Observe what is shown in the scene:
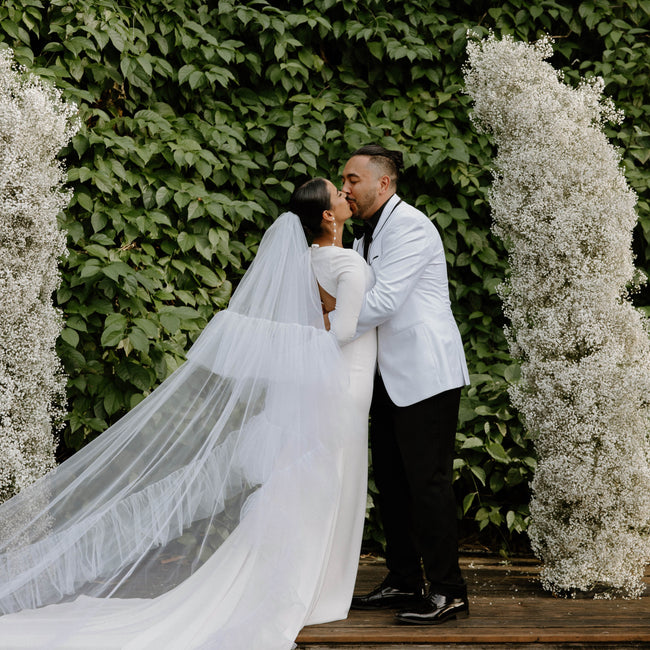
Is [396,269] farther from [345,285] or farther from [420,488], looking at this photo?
[420,488]

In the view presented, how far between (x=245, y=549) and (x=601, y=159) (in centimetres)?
240

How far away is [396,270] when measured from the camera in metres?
3.26

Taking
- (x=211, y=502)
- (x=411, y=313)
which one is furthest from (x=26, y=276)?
(x=411, y=313)

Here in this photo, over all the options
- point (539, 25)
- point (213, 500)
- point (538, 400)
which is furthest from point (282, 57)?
point (213, 500)

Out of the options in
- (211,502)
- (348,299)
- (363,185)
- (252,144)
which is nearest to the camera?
(211,502)

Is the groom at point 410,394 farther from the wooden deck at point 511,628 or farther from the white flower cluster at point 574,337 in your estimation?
the white flower cluster at point 574,337

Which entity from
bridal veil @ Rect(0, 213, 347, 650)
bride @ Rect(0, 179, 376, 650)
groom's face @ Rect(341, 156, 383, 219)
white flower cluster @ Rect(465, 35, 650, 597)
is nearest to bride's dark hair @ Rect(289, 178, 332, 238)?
bride @ Rect(0, 179, 376, 650)

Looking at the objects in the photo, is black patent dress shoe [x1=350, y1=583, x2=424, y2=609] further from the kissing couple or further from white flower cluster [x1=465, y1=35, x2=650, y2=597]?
white flower cluster [x1=465, y1=35, x2=650, y2=597]

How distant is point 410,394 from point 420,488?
1.25 feet

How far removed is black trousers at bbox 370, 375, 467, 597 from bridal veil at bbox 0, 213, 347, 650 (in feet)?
1.06

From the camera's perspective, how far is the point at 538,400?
3633 millimetres

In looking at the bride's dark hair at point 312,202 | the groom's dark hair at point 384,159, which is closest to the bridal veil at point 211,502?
the bride's dark hair at point 312,202

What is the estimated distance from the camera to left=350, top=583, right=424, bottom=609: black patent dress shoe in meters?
3.37

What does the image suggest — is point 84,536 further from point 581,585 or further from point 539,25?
point 539,25
